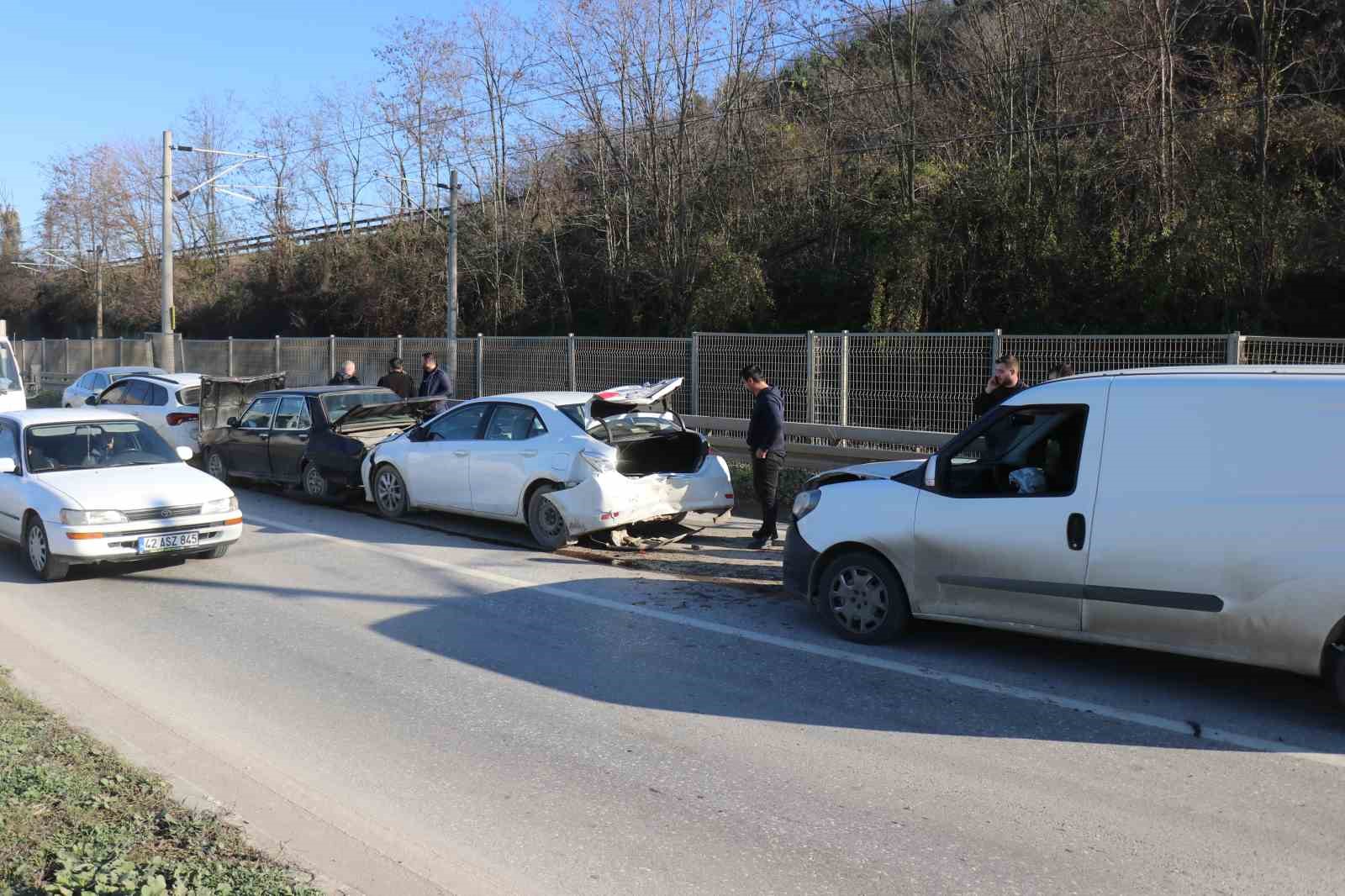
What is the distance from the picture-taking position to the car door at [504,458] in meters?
11.0

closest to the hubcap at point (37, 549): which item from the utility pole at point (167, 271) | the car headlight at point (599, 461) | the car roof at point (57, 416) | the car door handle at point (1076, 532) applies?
the car roof at point (57, 416)

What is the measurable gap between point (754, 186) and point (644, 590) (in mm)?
20714

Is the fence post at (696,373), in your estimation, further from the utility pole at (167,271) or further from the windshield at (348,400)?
the utility pole at (167,271)

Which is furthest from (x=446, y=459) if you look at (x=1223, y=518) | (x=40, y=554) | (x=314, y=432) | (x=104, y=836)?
(x=1223, y=518)

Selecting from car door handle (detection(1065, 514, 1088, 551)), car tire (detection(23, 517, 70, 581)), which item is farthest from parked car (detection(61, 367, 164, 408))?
car door handle (detection(1065, 514, 1088, 551))

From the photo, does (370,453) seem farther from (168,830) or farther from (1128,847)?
(1128,847)

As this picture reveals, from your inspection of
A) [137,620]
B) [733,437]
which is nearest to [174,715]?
[137,620]

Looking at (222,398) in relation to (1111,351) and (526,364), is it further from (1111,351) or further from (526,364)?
(1111,351)

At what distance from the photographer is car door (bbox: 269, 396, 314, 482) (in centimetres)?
1427

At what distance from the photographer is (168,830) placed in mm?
4312

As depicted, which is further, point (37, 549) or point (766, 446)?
point (766, 446)

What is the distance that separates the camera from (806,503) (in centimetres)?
791

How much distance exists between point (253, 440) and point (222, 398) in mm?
2133

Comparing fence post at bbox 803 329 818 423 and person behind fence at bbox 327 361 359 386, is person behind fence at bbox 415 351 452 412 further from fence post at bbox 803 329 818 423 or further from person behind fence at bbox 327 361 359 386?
fence post at bbox 803 329 818 423
